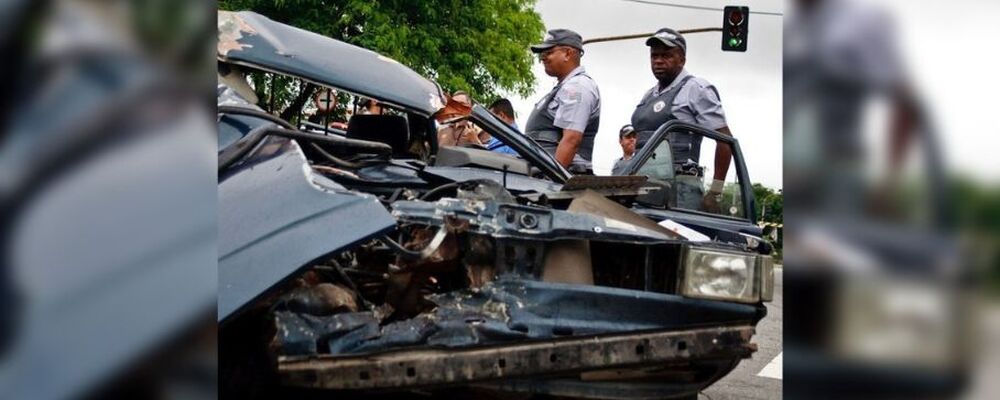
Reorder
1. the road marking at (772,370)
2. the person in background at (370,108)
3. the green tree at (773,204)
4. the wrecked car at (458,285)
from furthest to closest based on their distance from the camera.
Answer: the road marking at (772,370) → the person in background at (370,108) → the wrecked car at (458,285) → the green tree at (773,204)

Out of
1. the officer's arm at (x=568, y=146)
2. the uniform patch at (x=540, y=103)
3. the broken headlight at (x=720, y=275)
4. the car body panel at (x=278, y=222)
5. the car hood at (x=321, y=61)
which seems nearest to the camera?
the car body panel at (x=278, y=222)

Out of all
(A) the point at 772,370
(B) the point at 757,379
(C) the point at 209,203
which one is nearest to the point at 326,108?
(B) the point at 757,379

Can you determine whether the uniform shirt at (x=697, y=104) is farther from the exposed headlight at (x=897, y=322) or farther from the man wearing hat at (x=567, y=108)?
the exposed headlight at (x=897, y=322)

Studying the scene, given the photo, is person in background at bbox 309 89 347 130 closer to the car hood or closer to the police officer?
the car hood

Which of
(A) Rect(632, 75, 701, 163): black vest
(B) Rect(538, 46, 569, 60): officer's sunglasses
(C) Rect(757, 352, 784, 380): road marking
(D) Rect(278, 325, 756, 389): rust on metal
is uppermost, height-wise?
(B) Rect(538, 46, 569, 60): officer's sunglasses

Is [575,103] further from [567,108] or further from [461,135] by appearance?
[461,135]

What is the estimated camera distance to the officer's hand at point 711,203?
438 centimetres

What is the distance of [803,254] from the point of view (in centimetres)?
70

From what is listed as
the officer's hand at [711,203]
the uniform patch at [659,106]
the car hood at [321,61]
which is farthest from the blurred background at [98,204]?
the uniform patch at [659,106]

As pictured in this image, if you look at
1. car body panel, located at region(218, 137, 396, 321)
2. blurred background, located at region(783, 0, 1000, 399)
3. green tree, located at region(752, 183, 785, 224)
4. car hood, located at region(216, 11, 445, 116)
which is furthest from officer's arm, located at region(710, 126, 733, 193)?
blurred background, located at region(783, 0, 1000, 399)

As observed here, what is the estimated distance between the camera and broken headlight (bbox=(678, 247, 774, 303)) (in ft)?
9.60

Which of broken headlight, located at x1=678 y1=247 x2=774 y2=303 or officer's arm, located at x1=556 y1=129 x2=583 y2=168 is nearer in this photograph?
broken headlight, located at x1=678 y1=247 x2=774 y2=303

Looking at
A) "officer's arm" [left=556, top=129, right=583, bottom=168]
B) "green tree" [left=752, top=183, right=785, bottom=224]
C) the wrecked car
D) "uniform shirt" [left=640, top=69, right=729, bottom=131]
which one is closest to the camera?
"green tree" [left=752, top=183, right=785, bottom=224]

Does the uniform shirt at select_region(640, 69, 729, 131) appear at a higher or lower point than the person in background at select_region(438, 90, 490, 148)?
higher
